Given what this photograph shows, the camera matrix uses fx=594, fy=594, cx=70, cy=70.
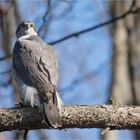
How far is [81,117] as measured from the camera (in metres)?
4.41

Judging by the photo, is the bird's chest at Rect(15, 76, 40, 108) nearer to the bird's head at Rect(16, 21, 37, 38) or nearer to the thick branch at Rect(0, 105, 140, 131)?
the thick branch at Rect(0, 105, 140, 131)

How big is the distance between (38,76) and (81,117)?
1.89ft

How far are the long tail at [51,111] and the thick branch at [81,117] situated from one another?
0.19 feet

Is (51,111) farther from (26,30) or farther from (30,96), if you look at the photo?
(26,30)

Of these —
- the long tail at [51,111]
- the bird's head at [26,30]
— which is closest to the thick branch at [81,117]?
the long tail at [51,111]

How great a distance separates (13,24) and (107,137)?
1.81m

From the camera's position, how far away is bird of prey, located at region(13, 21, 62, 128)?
4476mm

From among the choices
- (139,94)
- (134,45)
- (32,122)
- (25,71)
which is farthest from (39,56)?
(134,45)

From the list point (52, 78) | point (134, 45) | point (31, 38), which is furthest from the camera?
point (134, 45)

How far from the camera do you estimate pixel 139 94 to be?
25.7 ft

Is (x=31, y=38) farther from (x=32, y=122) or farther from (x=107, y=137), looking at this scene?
(x=107, y=137)

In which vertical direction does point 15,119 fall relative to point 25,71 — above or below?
below

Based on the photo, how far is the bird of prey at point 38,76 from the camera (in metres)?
4.48

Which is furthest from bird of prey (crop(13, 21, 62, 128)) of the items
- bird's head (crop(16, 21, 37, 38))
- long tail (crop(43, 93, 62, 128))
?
bird's head (crop(16, 21, 37, 38))
